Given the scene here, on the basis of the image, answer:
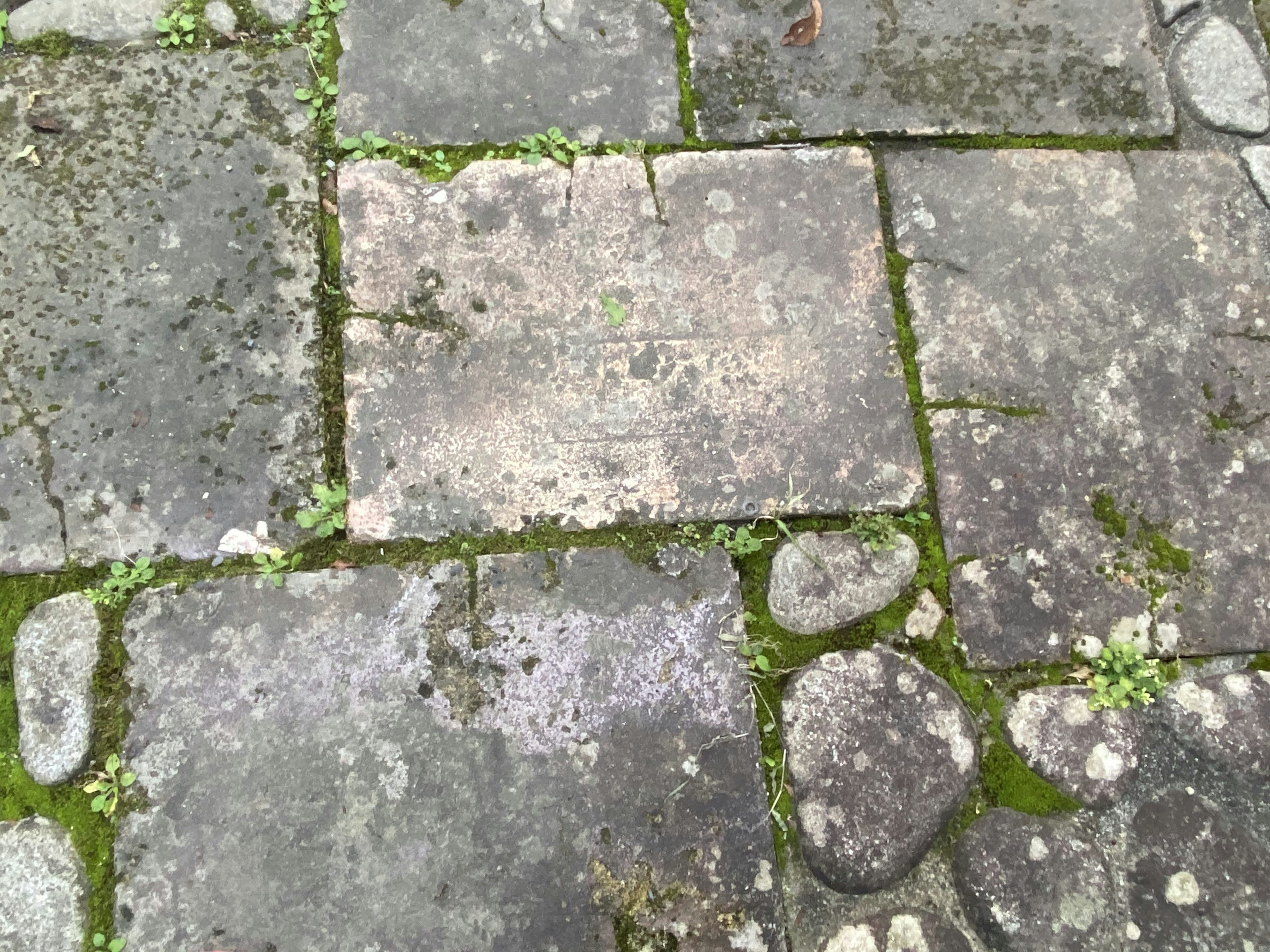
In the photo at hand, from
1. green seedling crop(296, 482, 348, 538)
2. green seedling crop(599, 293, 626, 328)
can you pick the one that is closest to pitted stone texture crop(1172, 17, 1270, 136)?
green seedling crop(599, 293, 626, 328)

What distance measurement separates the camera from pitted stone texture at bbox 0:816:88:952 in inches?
69.6

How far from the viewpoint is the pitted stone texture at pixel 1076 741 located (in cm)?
191

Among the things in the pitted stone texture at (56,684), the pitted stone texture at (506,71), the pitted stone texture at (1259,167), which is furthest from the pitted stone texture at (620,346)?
the pitted stone texture at (1259,167)

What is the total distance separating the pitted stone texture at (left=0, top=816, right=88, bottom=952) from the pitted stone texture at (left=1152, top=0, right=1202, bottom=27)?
11.9 feet

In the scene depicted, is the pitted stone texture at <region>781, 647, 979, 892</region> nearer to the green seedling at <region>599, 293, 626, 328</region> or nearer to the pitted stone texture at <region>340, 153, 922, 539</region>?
the pitted stone texture at <region>340, 153, 922, 539</region>

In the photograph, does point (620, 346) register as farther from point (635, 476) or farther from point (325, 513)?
point (325, 513)

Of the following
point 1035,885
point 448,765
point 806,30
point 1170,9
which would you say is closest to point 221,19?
point 806,30

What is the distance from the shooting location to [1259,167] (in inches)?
87.8

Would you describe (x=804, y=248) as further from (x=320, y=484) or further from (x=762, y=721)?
(x=320, y=484)

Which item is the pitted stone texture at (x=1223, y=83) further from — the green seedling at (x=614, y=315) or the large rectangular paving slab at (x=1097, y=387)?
the green seedling at (x=614, y=315)

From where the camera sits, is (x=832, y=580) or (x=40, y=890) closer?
(x=40, y=890)

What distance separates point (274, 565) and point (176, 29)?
1492 millimetres

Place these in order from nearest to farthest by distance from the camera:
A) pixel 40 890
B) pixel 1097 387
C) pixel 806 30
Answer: pixel 40 890
pixel 1097 387
pixel 806 30

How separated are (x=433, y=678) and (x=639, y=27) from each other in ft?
6.09
